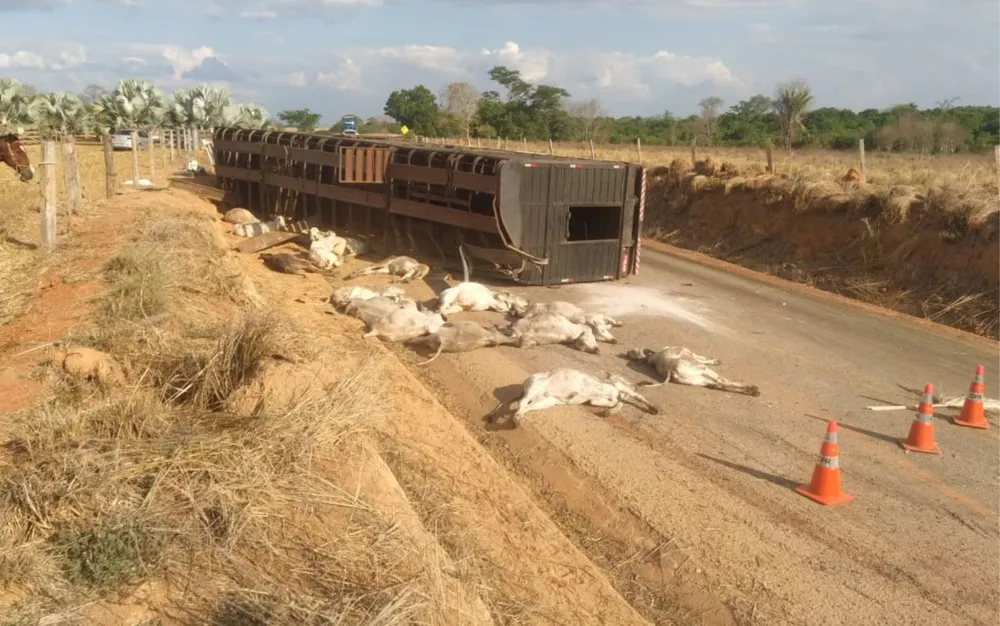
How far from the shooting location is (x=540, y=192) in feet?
44.8

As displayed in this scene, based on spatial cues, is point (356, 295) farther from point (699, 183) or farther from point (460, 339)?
point (699, 183)

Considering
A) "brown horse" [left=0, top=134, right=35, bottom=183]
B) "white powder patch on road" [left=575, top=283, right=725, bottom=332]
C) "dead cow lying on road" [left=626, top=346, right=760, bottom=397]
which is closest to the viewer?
"dead cow lying on road" [left=626, top=346, right=760, bottom=397]

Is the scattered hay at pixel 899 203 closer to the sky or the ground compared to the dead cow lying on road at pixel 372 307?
closer to the sky

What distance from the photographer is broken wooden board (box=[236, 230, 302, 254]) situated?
1605 centimetres

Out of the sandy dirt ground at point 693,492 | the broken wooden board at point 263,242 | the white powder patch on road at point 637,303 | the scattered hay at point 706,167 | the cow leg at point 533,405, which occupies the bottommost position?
the sandy dirt ground at point 693,492

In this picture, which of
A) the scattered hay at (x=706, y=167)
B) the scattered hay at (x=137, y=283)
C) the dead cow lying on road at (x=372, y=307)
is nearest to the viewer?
the scattered hay at (x=137, y=283)

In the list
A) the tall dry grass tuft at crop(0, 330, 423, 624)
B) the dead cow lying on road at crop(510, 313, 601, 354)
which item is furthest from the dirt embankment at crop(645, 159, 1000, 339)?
the tall dry grass tuft at crop(0, 330, 423, 624)

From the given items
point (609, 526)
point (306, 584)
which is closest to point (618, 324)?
point (609, 526)

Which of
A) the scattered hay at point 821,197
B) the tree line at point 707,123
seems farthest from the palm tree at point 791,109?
the scattered hay at point 821,197

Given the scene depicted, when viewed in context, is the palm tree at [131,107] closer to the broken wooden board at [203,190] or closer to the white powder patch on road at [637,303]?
the broken wooden board at [203,190]

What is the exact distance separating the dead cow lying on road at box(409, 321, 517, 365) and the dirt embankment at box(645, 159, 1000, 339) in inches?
355

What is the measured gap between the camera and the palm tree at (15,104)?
189ft

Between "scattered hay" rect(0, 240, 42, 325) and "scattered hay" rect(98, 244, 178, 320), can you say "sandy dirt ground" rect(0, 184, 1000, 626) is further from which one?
"scattered hay" rect(0, 240, 42, 325)

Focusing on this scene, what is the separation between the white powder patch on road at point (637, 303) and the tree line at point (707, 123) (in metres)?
24.5
